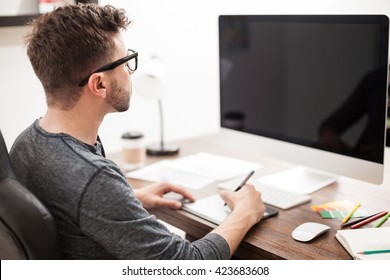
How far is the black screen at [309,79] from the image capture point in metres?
1.56

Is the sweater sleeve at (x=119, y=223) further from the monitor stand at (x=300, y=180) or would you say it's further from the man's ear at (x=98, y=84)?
the monitor stand at (x=300, y=180)

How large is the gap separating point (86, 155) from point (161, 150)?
1.01m

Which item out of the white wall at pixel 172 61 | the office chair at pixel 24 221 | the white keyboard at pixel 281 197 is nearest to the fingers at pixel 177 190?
the white keyboard at pixel 281 197

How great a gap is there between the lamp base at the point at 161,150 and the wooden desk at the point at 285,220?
230 millimetres

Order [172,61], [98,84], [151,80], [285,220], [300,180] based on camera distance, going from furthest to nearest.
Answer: [172,61], [151,80], [300,180], [285,220], [98,84]

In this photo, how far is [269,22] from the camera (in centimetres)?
182

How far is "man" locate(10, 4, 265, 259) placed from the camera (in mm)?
1179

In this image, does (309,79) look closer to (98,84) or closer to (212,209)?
(212,209)

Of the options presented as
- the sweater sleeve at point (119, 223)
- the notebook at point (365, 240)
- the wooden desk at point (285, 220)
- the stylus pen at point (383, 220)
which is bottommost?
the wooden desk at point (285, 220)

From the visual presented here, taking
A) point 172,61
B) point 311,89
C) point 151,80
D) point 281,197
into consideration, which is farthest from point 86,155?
point 172,61

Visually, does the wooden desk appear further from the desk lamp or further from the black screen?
the desk lamp

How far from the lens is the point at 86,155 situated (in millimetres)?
1208
